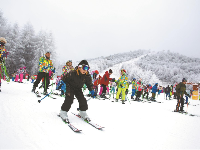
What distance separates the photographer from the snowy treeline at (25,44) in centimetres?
2528

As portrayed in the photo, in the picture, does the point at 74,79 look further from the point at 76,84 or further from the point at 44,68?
the point at 44,68

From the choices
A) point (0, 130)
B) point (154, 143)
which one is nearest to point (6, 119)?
point (0, 130)

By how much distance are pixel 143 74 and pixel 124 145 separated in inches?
1248

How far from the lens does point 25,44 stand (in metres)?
28.8

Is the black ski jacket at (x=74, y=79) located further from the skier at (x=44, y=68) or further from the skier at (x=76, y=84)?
the skier at (x=44, y=68)

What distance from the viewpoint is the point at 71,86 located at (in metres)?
3.65

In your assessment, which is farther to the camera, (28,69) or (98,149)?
(28,69)

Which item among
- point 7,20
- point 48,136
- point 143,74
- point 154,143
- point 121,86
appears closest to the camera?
point 48,136

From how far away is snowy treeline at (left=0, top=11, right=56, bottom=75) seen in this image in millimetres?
25281

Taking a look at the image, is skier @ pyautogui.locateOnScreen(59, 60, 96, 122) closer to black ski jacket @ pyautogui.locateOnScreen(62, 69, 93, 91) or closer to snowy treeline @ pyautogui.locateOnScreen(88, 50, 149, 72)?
black ski jacket @ pyautogui.locateOnScreen(62, 69, 93, 91)

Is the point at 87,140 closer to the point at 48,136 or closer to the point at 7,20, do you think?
the point at 48,136

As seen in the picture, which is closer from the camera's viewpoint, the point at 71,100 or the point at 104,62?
the point at 71,100

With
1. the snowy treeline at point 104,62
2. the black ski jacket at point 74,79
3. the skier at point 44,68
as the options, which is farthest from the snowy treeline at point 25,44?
the black ski jacket at point 74,79

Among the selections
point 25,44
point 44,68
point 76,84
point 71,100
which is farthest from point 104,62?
point 71,100
